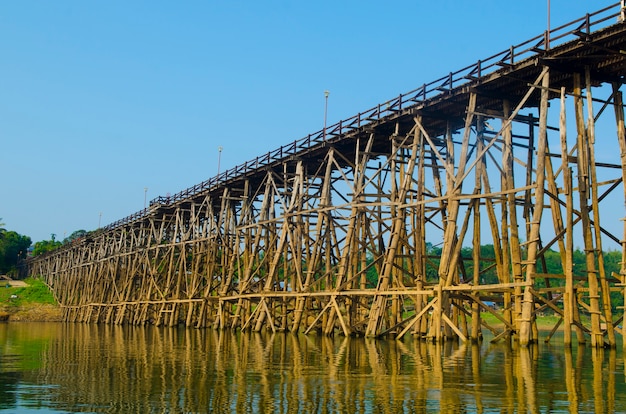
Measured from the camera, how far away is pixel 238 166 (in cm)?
3700

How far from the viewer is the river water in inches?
377

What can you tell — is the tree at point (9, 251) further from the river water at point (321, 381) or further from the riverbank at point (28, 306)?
the river water at point (321, 381)

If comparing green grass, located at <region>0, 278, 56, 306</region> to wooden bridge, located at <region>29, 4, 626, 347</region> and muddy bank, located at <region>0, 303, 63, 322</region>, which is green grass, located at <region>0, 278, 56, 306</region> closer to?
muddy bank, located at <region>0, 303, 63, 322</region>

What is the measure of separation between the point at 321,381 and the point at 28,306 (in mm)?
62907

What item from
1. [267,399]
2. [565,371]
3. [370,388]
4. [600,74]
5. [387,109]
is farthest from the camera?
[387,109]

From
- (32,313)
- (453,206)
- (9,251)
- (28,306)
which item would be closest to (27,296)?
(28,306)

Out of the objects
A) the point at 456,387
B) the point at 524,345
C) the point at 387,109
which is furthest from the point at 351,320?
the point at 456,387

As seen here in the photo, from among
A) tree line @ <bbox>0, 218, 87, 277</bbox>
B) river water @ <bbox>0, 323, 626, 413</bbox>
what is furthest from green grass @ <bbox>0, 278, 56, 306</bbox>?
river water @ <bbox>0, 323, 626, 413</bbox>

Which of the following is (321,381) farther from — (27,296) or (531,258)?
(27,296)

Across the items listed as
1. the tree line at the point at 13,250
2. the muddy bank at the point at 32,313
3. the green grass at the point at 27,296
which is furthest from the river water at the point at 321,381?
the tree line at the point at 13,250

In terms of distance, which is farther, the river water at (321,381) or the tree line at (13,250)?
the tree line at (13,250)

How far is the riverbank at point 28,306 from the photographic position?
6419cm

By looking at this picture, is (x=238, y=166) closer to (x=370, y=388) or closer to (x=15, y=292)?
(x=370, y=388)

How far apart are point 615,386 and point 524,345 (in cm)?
703
